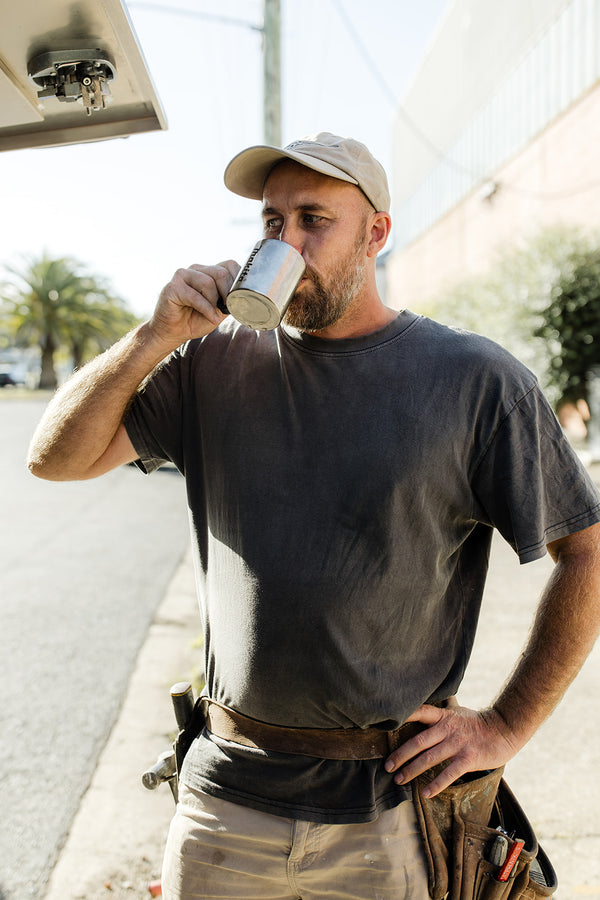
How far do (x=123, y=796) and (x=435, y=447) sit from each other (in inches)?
108

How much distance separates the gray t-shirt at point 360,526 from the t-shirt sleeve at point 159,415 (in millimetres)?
203

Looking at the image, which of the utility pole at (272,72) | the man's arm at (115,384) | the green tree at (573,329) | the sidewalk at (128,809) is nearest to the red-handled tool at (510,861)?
the man's arm at (115,384)

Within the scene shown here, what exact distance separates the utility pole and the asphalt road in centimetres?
437

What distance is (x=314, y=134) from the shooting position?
1887 mm

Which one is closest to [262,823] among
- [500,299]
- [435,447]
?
[435,447]

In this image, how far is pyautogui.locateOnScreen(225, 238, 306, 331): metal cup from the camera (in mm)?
1546

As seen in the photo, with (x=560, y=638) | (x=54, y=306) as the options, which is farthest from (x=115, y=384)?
(x=54, y=306)

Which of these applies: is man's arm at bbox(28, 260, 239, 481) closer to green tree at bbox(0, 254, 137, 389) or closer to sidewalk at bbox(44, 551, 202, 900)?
sidewalk at bbox(44, 551, 202, 900)

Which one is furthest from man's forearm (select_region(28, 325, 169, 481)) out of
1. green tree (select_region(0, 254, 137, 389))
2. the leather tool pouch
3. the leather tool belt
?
green tree (select_region(0, 254, 137, 389))

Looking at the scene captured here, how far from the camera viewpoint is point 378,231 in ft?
6.47

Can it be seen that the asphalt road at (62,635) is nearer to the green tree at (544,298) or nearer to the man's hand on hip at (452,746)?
the man's hand on hip at (452,746)

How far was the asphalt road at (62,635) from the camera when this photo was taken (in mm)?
3391

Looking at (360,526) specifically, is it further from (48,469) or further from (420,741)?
(48,469)

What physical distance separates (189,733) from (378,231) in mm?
1436
